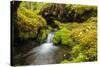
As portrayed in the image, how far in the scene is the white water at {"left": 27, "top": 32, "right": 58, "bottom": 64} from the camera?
1835 millimetres

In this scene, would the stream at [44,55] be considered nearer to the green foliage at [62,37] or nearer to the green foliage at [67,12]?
the green foliage at [62,37]

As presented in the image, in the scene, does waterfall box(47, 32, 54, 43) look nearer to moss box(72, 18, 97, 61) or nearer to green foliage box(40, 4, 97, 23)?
green foliage box(40, 4, 97, 23)

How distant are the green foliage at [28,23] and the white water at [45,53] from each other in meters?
0.15

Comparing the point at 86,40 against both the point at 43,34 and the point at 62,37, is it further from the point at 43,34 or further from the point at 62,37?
the point at 43,34

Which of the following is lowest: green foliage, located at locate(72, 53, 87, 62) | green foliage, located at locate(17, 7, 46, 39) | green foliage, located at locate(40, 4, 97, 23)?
green foliage, located at locate(72, 53, 87, 62)

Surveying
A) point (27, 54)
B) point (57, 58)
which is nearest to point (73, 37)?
point (57, 58)

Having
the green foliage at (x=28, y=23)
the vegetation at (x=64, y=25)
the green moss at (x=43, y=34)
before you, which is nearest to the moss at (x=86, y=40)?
the vegetation at (x=64, y=25)

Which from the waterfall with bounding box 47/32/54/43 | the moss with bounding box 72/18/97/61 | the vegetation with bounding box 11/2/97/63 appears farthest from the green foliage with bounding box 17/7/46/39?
the moss with bounding box 72/18/97/61

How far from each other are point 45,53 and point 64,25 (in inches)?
14.4

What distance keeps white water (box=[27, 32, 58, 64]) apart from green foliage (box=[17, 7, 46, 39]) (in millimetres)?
147
